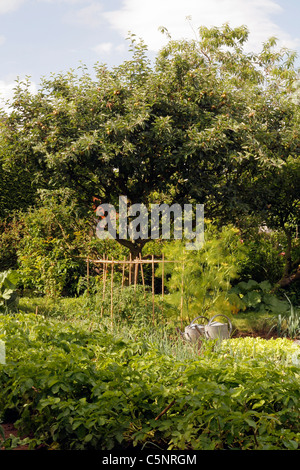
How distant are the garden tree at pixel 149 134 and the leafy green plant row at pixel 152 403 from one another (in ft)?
14.5

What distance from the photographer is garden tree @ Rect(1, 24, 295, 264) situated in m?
8.00

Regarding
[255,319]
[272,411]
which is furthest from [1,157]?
[272,411]

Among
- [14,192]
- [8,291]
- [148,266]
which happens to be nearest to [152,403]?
[8,291]

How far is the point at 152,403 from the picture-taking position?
3.32m

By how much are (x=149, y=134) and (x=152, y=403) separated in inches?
211

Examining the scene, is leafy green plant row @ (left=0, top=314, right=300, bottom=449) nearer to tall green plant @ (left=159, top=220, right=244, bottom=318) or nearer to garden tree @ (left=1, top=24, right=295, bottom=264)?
tall green plant @ (left=159, top=220, right=244, bottom=318)

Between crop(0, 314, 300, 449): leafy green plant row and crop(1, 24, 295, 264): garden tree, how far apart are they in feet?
14.5

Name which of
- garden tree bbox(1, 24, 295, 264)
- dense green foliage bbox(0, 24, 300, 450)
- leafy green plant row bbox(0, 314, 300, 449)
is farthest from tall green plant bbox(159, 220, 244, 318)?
leafy green plant row bbox(0, 314, 300, 449)

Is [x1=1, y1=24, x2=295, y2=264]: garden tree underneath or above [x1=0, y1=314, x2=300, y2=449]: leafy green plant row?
above

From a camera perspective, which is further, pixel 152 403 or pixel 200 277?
pixel 200 277

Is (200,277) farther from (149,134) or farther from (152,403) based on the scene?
(152,403)

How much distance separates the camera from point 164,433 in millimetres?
3229

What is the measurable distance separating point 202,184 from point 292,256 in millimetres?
3585
